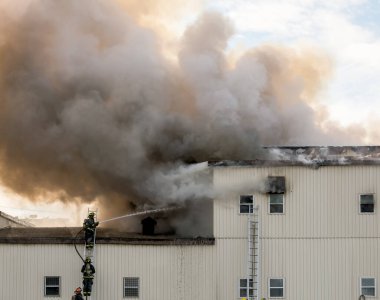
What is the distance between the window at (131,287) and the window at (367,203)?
822cm

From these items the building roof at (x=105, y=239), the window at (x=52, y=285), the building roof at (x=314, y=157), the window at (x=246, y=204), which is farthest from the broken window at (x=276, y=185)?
the window at (x=52, y=285)

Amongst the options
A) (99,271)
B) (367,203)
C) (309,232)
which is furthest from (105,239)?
(367,203)

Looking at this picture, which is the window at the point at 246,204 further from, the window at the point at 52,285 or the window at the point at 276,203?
the window at the point at 52,285

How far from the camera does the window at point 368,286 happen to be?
26.3 meters

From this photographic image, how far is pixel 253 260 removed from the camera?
85.6 feet

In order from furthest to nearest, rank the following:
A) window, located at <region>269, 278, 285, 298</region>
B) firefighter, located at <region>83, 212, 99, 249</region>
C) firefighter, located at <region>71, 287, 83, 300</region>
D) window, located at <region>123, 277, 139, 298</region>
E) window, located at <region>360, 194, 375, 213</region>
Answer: window, located at <region>360, 194, 375, 213</region> < window, located at <region>269, 278, 285, 298</region> < window, located at <region>123, 277, 139, 298</region> < firefighter, located at <region>83, 212, 99, 249</region> < firefighter, located at <region>71, 287, 83, 300</region>

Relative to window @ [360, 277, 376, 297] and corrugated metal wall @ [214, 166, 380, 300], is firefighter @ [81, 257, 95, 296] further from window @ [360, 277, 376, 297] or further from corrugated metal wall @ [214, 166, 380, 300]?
window @ [360, 277, 376, 297]

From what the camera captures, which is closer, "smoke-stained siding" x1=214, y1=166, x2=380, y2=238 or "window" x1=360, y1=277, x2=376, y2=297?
"window" x1=360, y1=277, x2=376, y2=297

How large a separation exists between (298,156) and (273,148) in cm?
204

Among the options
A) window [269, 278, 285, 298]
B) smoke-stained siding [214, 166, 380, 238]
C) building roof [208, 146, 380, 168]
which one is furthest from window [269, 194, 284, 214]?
window [269, 278, 285, 298]

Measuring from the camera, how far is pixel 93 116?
3158 centimetres

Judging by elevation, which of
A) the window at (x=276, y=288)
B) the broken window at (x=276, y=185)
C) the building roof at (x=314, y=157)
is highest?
the building roof at (x=314, y=157)

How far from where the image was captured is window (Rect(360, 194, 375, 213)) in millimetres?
26547

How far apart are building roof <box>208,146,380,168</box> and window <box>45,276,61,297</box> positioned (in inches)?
260
